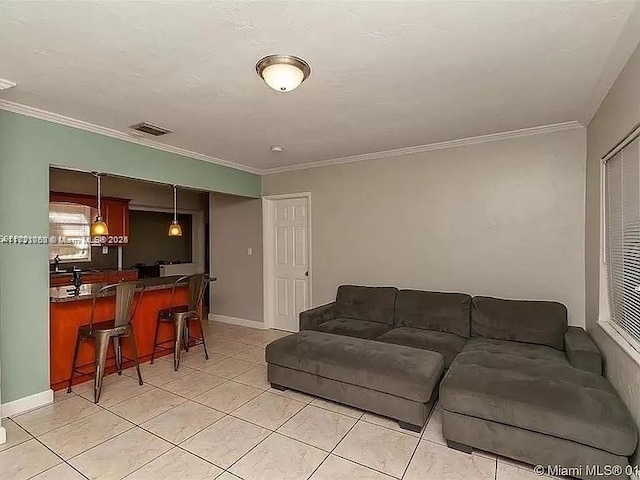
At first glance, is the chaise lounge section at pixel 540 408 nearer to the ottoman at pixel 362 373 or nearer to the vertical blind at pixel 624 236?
the ottoman at pixel 362 373

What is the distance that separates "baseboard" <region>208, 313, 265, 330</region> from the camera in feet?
18.6

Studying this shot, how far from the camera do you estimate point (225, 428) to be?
262 cm

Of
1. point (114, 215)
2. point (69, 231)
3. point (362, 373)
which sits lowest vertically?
point (362, 373)

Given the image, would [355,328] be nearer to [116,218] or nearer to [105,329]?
[105,329]

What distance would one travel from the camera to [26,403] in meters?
2.87

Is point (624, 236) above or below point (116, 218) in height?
below

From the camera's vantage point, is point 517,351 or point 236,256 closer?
point 517,351

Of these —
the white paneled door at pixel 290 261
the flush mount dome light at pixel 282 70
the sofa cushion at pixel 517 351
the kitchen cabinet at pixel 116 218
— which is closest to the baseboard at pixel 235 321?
the white paneled door at pixel 290 261

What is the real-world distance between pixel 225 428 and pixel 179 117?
264cm

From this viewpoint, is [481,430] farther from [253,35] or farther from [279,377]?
[253,35]

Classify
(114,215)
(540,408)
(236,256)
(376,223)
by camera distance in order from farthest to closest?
(114,215)
(236,256)
(376,223)
(540,408)

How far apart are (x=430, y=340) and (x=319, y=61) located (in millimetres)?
2629

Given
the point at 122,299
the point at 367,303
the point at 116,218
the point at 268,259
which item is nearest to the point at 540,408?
the point at 367,303

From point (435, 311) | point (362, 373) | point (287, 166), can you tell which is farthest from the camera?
point (287, 166)
